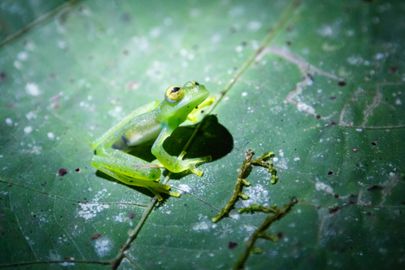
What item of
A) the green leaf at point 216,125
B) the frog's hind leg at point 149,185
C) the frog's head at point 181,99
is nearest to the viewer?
the green leaf at point 216,125

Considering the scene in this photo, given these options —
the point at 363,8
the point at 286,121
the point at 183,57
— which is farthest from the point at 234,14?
the point at 286,121

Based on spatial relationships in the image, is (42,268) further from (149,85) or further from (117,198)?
(149,85)

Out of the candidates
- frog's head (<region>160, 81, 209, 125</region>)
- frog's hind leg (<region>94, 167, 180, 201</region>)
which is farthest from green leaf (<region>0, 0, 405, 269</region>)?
frog's head (<region>160, 81, 209, 125</region>)

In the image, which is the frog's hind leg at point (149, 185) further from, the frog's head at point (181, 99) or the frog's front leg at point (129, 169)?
the frog's head at point (181, 99)

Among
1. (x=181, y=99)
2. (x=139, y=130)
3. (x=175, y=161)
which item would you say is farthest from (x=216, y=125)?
(x=139, y=130)

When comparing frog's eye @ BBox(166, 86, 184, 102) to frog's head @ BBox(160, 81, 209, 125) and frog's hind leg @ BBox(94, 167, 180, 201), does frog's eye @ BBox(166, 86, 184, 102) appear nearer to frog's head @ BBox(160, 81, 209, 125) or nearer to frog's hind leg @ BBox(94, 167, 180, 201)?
frog's head @ BBox(160, 81, 209, 125)

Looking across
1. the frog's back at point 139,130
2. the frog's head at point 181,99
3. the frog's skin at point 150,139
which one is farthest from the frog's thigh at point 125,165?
the frog's head at point 181,99
